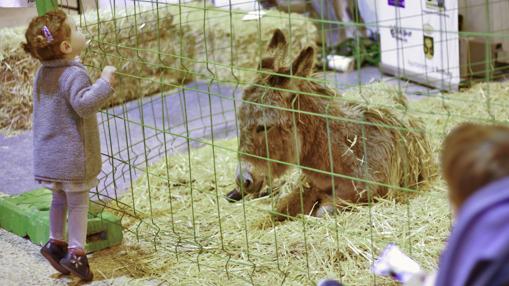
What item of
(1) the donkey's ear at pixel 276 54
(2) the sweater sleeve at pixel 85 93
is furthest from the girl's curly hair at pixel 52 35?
(1) the donkey's ear at pixel 276 54

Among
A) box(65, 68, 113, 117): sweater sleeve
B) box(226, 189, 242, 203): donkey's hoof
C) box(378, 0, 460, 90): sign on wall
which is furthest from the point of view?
box(378, 0, 460, 90): sign on wall

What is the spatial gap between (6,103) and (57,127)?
10.2 ft

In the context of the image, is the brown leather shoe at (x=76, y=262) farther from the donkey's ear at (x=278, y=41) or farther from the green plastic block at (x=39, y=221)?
the donkey's ear at (x=278, y=41)

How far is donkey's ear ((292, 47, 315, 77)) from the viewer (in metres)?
4.20

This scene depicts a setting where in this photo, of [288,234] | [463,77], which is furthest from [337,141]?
[463,77]

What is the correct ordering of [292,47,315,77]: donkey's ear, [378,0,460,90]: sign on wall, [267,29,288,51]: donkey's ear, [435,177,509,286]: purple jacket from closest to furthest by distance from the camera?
[435,177,509,286]: purple jacket, [292,47,315,77]: donkey's ear, [267,29,288,51]: donkey's ear, [378,0,460,90]: sign on wall

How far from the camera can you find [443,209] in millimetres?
4152

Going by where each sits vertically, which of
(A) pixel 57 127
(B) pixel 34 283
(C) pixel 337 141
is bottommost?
(B) pixel 34 283

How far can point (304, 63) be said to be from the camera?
424 cm

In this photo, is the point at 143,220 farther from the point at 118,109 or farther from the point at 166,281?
the point at 118,109

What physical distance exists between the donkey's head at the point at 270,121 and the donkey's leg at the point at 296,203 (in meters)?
0.23

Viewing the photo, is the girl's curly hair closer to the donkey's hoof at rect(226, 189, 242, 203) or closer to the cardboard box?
the donkey's hoof at rect(226, 189, 242, 203)

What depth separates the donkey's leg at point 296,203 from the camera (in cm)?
453

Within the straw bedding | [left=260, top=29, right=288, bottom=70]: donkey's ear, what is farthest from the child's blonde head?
[left=260, top=29, right=288, bottom=70]: donkey's ear
